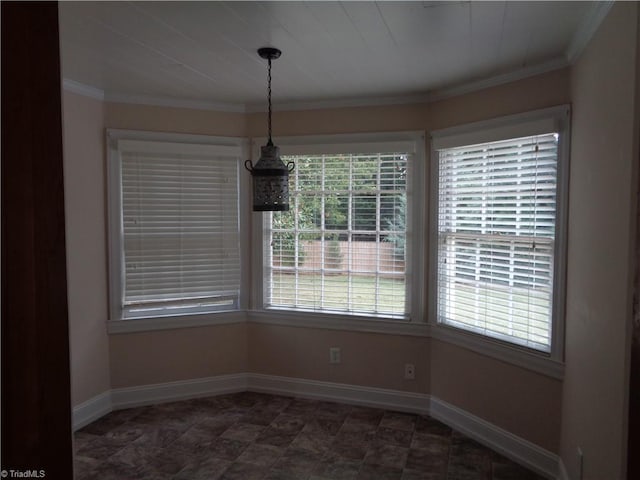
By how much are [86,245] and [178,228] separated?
0.68 metres

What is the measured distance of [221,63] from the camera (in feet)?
9.29

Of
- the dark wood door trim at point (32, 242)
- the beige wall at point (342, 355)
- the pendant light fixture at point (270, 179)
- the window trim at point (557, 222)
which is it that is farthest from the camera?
the beige wall at point (342, 355)

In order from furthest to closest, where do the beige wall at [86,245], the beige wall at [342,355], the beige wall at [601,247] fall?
1. the beige wall at [342,355]
2. the beige wall at [86,245]
3. the beige wall at [601,247]

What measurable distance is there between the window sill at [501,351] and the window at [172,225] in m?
1.76

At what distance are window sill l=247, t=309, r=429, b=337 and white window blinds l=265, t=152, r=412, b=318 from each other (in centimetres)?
6

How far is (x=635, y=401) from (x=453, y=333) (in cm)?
192

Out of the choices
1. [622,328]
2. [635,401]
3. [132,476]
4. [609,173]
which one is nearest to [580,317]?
[622,328]

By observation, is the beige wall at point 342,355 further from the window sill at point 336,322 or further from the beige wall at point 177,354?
the beige wall at point 177,354

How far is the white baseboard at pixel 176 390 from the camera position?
3.71m

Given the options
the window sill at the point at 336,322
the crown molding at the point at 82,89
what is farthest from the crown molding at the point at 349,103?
the window sill at the point at 336,322

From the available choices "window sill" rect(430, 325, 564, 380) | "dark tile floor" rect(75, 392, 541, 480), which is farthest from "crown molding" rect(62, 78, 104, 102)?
"window sill" rect(430, 325, 564, 380)

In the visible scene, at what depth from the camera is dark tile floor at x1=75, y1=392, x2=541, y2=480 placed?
281 cm

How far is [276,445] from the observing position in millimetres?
3131

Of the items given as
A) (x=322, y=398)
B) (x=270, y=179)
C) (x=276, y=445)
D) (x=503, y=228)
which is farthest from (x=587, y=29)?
(x=322, y=398)
